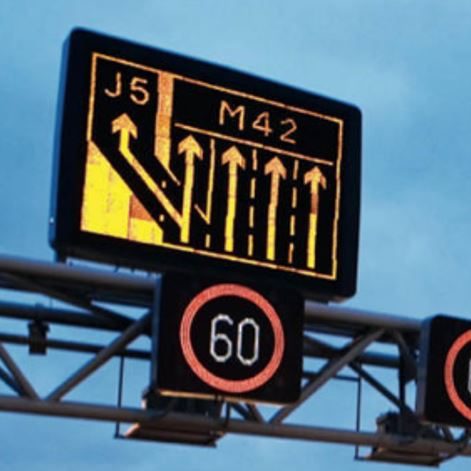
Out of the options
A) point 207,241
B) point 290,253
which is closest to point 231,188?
point 207,241

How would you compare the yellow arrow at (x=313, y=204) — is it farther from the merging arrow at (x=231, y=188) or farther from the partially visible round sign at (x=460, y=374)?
the partially visible round sign at (x=460, y=374)

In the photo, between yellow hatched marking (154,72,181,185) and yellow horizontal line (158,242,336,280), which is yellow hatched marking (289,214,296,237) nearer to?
yellow horizontal line (158,242,336,280)

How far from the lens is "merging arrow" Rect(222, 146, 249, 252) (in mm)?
17875

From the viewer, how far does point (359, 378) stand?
63.1 ft

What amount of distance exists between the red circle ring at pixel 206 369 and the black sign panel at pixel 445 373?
203cm

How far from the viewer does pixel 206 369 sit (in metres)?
16.4

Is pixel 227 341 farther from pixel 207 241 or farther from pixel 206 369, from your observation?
pixel 207 241

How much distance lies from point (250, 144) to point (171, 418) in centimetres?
341

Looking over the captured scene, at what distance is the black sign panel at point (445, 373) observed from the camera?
18.0 metres

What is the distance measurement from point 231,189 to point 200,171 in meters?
0.44

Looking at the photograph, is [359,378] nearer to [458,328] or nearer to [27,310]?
[458,328]

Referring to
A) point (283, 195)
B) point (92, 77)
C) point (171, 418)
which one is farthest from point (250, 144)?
point (171, 418)

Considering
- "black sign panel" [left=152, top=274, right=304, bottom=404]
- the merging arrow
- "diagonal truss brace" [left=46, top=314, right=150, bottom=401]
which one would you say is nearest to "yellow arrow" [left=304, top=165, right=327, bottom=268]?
the merging arrow

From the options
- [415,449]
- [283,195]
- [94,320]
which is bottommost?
[415,449]
